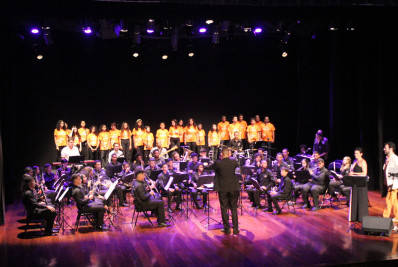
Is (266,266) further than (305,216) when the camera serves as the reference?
No

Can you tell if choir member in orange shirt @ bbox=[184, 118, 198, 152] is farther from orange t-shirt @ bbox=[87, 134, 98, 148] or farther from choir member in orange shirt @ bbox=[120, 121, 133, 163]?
orange t-shirt @ bbox=[87, 134, 98, 148]

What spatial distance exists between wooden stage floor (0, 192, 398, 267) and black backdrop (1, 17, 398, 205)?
15.4 feet

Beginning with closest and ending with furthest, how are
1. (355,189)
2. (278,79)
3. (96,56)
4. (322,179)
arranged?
1. (355,189)
2. (322,179)
3. (96,56)
4. (278,79)

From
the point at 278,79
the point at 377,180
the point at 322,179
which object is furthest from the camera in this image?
the point at 278,79

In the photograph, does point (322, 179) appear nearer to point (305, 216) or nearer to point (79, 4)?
point (305, 216)

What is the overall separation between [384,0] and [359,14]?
22.4 inches

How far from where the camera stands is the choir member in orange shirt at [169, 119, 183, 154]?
57.9 feet

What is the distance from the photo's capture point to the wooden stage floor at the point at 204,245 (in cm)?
771

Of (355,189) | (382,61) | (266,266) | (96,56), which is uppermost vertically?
(96,56)

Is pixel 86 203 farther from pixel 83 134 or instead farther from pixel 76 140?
pixel 83 134

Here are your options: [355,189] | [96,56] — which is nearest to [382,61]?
[355,189]

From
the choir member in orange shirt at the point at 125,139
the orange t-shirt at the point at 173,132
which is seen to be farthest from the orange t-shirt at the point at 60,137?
the orange t-shirt at the point at 173,132

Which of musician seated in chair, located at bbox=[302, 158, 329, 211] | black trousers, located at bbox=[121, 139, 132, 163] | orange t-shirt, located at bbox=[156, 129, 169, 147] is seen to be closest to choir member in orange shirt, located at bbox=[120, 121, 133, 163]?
black trousers, located at bbox=[121, 139, 132, 163]

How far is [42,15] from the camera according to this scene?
8.52 m
